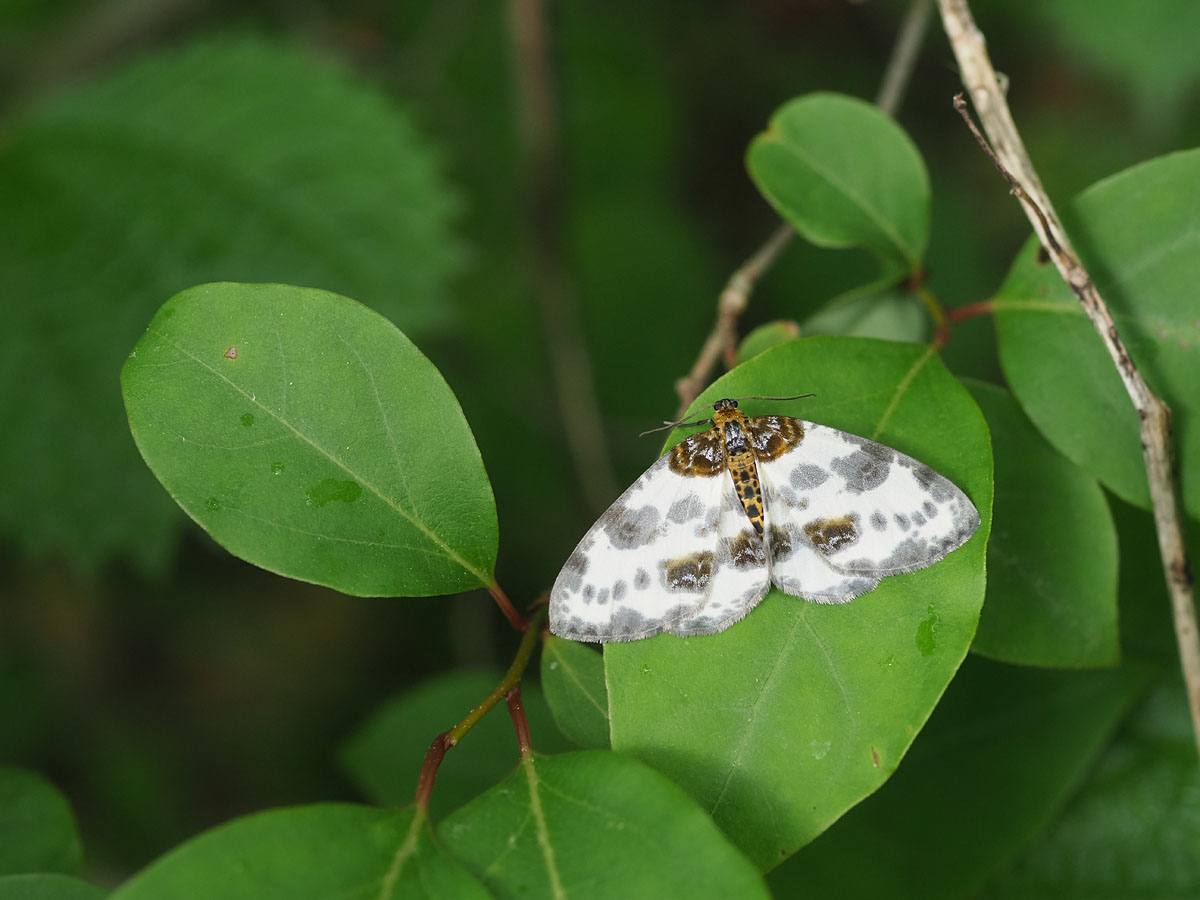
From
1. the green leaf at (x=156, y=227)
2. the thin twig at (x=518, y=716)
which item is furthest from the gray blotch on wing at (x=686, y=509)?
the green leaf at (x=156, y=227)

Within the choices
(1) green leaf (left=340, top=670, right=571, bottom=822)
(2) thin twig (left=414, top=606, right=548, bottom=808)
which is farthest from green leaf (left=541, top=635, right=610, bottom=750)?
(1) green leaf (left=340, top=670, right=571, bottom=822)

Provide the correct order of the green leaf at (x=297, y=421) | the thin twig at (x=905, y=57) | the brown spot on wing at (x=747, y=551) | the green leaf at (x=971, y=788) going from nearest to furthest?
the green leaf at (x=297, y=421), the brown spot on wing at (x=747, y=551), the thin twig at (x=905, y=57), the green leaf at (x=971, y=788)

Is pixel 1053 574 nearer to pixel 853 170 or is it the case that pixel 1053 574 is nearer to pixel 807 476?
pixel 807 476

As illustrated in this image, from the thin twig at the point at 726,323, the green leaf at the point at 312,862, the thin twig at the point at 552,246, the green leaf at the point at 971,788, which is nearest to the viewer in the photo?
the green leaf at the point at 312,862

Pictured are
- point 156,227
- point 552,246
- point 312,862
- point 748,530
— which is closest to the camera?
point 312,862

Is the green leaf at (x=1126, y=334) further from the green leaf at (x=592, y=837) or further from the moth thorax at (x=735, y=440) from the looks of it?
the green leaf at (x=592, y=837)

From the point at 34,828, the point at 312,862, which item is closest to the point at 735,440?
the point at 312,862
